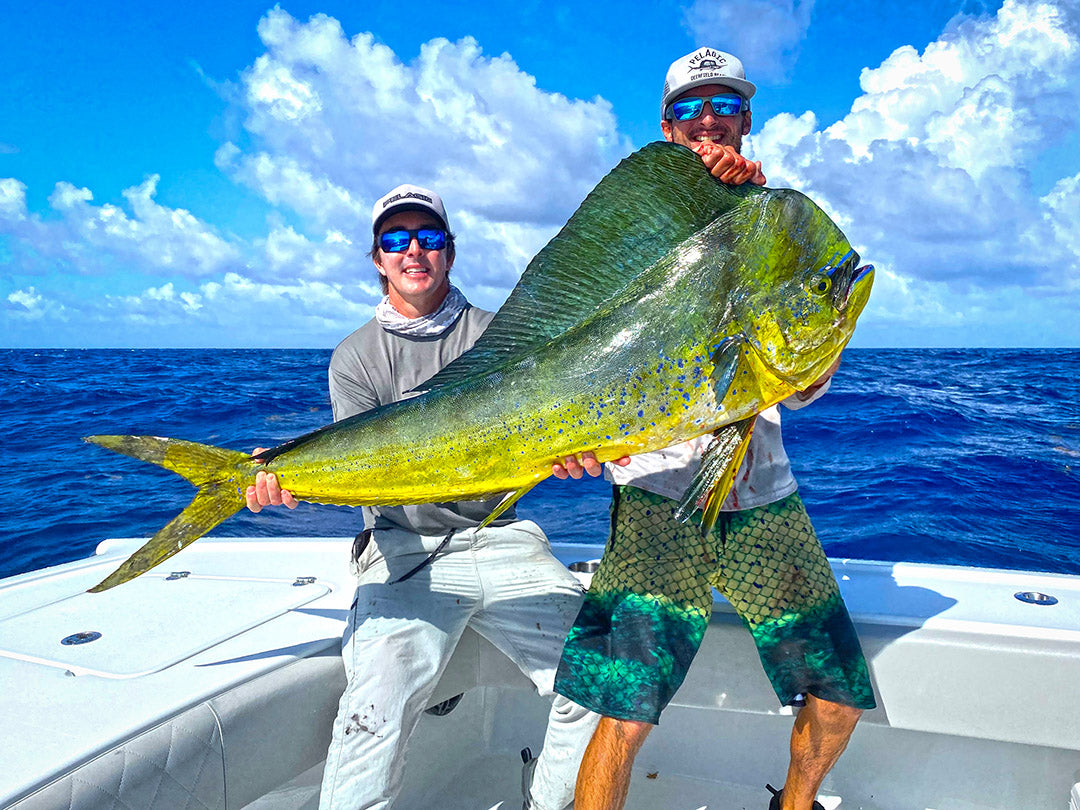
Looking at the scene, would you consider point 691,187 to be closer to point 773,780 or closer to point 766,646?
point 766,646

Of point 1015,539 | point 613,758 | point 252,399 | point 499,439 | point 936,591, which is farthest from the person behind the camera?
point 252,399

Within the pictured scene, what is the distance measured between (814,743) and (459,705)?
4.56ft

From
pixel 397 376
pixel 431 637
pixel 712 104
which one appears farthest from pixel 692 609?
pixel 712 104

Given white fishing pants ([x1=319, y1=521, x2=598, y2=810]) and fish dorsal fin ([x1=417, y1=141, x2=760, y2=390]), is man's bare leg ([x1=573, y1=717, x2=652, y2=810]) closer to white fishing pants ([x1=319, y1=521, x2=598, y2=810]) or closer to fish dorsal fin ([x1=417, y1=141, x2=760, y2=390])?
white fishing pants ([x1=319, y1=521, x2=598, y2=810])

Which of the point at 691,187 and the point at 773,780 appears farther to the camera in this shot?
the point at 773,780

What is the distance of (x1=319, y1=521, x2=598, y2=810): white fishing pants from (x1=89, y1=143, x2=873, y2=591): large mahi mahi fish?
61cm

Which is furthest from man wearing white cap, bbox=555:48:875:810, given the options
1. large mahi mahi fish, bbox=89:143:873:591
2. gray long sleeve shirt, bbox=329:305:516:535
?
gray long sleeve shirt, bbox=329:305:516:535

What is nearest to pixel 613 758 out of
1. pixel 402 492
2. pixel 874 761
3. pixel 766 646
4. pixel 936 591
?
pixel 766 646

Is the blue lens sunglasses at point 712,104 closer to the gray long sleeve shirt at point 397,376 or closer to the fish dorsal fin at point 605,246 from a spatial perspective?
the fish dorsal fin at point 605,246

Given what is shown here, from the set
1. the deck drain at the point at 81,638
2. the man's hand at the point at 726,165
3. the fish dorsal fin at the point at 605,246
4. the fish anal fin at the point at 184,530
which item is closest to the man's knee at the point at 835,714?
the fish dorsal fin at the point at 605,246

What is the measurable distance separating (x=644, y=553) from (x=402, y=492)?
0.76 m

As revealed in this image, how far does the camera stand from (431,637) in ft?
7.75

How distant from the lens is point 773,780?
9.41 ft

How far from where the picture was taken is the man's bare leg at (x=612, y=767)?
212 centimetres
